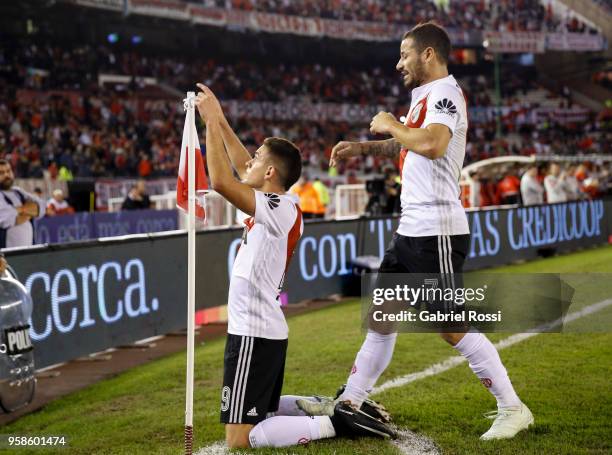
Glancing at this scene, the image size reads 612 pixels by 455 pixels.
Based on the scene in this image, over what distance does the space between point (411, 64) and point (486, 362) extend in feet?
5.13

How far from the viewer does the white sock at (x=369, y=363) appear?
4.83m

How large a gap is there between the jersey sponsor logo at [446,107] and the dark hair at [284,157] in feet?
2.38

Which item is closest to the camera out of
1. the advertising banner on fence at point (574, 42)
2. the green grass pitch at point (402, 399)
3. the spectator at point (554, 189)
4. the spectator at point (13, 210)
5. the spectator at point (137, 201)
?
the green grass pitch at point (402, 399)

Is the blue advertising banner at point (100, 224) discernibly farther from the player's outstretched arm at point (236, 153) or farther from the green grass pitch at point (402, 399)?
the player's outstretched arm at point (236, 153)

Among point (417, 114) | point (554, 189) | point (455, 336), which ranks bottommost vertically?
point (455, 336)

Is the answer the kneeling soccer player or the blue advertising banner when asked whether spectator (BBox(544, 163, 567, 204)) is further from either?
the kneeling soccer player

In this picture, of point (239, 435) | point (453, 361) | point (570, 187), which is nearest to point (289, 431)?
point (239, 435)

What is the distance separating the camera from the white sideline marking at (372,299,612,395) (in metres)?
6.41

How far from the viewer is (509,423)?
4.73 metres

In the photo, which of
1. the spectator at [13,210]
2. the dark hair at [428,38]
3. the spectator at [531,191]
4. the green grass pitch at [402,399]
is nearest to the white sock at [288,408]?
the green grass pitch at [402,399]

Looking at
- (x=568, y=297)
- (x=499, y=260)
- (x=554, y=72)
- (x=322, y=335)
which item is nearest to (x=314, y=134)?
(x=554, y=72)

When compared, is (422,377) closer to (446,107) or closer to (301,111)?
(446,107)

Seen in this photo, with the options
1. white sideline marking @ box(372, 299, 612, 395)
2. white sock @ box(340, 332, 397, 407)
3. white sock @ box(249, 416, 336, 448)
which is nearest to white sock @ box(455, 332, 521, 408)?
white sock @ box(340, 332, 397, 407)

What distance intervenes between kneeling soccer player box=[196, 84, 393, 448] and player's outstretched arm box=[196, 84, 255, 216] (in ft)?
0.08
